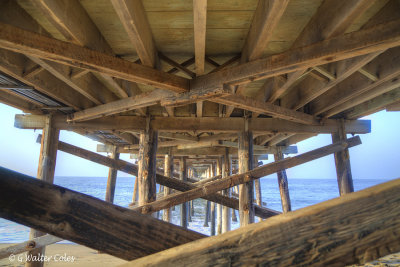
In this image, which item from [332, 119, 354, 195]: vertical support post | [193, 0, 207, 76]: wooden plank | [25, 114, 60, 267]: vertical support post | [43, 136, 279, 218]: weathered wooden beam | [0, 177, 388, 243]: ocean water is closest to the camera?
[193, 0, 207, 76]: wooden plank

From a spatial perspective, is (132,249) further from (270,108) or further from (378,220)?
(270,108)

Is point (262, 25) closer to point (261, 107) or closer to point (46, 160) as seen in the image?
point (261, 107)

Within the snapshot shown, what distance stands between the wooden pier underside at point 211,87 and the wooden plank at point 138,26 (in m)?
0.02

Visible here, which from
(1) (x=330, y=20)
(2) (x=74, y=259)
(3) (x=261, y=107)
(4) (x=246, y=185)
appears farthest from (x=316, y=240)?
(2) (x=74, y=259)

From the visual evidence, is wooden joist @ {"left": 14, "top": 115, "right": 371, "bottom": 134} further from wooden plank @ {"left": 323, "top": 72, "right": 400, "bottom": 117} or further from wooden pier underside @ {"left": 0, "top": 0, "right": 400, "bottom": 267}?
wooden plank @ {"left": 323, "top": 72, "right": 400, "bottom": 117}

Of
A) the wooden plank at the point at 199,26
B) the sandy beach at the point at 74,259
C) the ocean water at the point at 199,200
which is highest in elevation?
the wooden plank at the point at 199,26

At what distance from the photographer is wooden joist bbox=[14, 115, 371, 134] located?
5.59 metres

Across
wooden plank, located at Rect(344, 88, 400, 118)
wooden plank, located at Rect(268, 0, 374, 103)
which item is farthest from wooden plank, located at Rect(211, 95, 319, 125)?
wooden plank, located at Rect(268, 0, 374, 103)

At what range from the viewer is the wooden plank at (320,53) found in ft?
7.04

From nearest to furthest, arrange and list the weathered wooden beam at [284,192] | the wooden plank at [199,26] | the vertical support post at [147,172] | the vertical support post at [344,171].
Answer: the wooden plank at [199,26], the vertical support post at [147,172], the vertical support post at [344,171], the weathered wooden beam at [284,192]

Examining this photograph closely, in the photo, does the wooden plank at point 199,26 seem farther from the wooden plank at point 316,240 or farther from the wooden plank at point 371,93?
the wooden plank at point 371,93

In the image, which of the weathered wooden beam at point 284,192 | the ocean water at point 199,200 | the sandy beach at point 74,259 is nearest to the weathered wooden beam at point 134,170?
the weathered wooden beam at point 284,192

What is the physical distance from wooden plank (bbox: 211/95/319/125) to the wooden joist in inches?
26.6

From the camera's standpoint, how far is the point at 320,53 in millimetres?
2396
